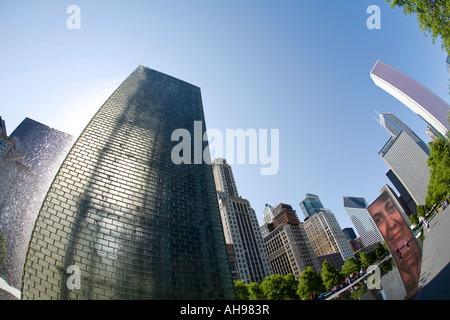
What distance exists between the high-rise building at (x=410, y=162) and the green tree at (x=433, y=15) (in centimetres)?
11827

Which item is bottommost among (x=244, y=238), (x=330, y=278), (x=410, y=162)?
(x=330, y=278)

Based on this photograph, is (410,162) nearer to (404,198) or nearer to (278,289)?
(404,198)

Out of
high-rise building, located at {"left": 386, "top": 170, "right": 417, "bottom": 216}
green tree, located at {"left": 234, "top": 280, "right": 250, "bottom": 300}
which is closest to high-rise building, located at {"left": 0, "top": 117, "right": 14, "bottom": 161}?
green tree, located at {"left": 234, "top": 280, "right": 250, "bottom": 300}

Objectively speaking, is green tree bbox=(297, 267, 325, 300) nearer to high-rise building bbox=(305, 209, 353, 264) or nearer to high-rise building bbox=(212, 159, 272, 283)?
high-rise building bbox=(212, 159, 272, 283)

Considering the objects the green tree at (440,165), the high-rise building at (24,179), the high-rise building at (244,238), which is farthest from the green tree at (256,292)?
the high-rise building at (24,179)

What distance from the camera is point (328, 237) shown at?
14338cm

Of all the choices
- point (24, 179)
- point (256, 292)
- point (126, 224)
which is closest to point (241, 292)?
point (256, 292)

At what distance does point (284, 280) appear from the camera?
157 feet

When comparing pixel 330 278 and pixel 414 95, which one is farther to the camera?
pixel 414 95

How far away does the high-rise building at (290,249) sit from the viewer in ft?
328

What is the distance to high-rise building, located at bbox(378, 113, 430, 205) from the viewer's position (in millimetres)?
104000

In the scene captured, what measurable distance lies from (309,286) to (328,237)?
113 meters
